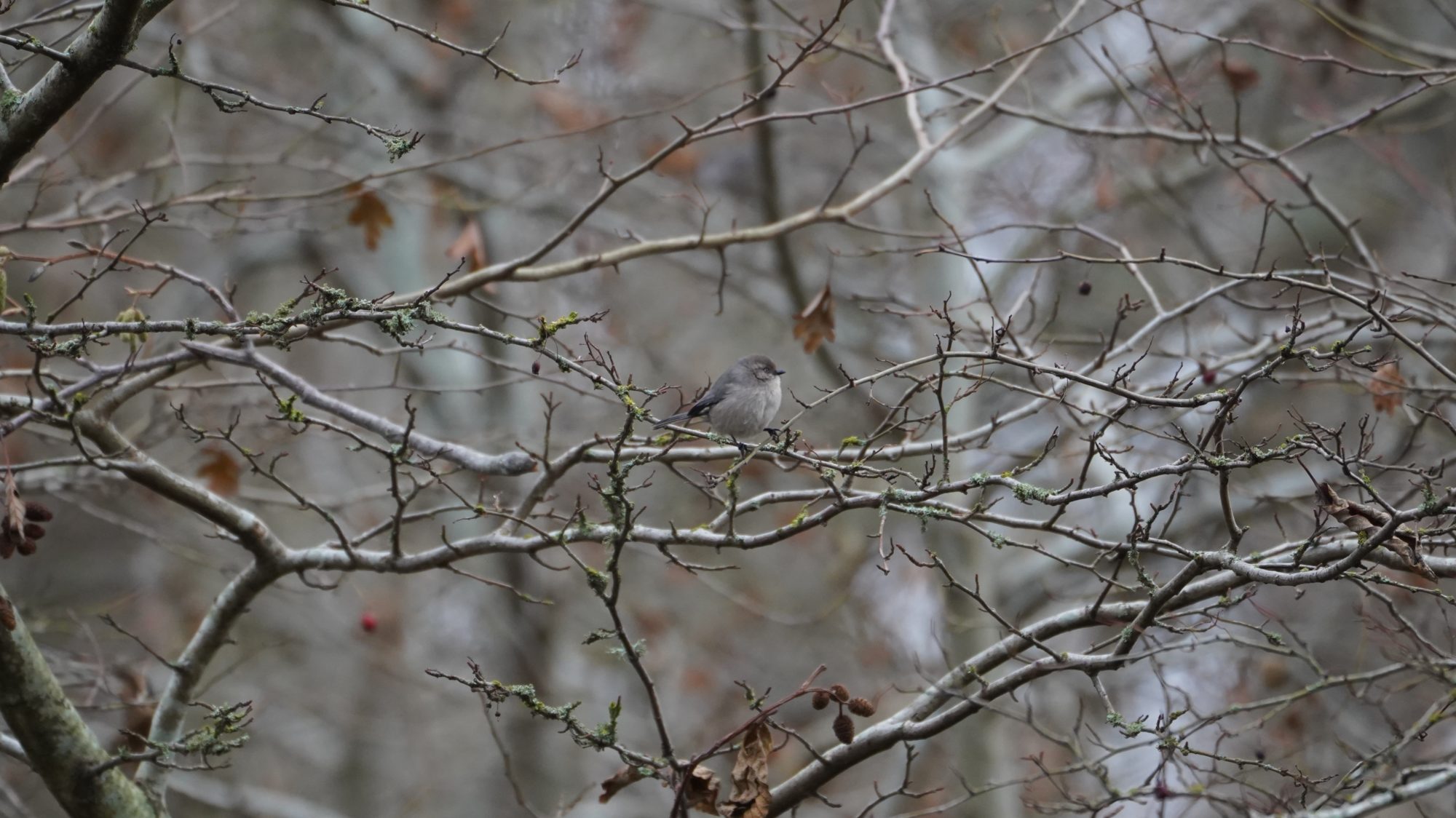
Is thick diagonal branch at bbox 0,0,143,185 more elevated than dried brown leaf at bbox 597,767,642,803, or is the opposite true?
thick diagonal branch at bbox 0,0,143,185

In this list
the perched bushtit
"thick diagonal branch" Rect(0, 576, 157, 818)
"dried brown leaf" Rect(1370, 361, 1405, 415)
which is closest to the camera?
"thick diagonal branch" Rect(0, 576, 157, 818)

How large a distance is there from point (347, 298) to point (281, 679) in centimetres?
1196

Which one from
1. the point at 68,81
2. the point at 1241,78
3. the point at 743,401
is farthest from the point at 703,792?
the point at 1241,78

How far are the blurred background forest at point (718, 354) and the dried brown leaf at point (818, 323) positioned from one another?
0.06 ft

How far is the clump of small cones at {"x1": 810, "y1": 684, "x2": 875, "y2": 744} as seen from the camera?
11.0 feet

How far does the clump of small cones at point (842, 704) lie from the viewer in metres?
3.37

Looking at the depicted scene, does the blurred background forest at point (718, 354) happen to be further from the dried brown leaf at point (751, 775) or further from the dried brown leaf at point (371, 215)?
the dried brown leaf at point (751, 775)

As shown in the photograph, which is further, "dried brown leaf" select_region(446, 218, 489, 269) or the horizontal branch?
"dried brown leaf" select_region(446, 218, 489, 269)

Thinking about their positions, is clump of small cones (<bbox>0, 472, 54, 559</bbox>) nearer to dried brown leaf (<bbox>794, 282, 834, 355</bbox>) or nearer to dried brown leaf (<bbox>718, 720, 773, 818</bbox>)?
dried brown leaf (<bbox>718, 720, 773, 818</bbox>)

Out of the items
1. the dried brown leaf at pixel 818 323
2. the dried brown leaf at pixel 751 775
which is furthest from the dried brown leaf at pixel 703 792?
the dried brown leaf at pixel 818 323

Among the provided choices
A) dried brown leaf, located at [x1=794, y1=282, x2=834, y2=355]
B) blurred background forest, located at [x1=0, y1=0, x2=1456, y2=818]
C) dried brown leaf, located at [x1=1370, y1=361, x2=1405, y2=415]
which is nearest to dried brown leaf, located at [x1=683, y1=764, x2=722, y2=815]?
blurred background forest, located at [x1=0, y1=0, x2=1456, y2=818]

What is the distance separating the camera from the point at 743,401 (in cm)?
541

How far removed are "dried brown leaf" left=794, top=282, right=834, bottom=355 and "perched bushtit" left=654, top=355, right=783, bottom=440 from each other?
0.67 m

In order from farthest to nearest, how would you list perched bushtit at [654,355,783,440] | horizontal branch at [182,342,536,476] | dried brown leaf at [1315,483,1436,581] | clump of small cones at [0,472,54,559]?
perched bushtit at [654,355,783,440]
horizontal branch at [182,342,536,476]
clump of small cones at [0,472,54,559]
dried brown leaf at [1315,483,1436,581]
